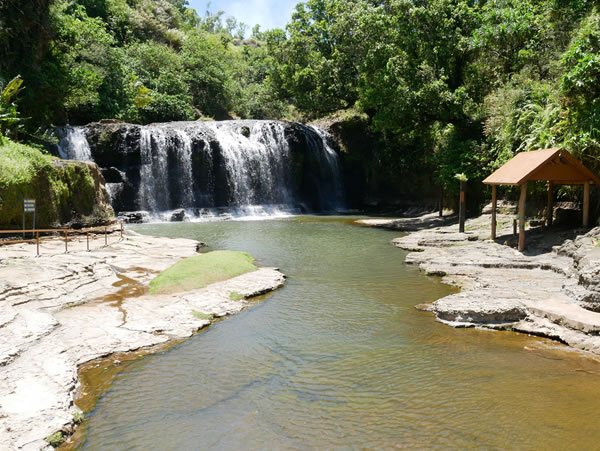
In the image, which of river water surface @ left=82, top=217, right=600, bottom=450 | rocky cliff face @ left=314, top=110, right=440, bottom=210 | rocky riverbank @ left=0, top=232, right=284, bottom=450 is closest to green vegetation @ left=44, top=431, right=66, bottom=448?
rocky riverbank @ left=0, top=232, right=284, bottom=450

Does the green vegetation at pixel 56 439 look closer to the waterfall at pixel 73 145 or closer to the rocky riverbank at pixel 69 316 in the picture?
the rocky riverbank at pixel 69 316

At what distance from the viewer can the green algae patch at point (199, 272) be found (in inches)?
434

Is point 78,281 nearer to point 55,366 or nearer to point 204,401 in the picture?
point 55,366

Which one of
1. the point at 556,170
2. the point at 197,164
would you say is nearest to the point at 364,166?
the point at 197,164

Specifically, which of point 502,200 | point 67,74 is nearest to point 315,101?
point 67,74

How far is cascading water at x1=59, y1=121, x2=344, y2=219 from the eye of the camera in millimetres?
28938

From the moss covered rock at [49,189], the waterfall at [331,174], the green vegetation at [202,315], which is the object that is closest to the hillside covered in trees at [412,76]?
the moss covered rock at [49,189]

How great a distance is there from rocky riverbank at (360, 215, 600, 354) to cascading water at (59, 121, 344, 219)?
17209 mm

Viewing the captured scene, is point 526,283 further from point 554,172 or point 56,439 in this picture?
point 56,439

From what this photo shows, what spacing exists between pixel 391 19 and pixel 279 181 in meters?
13.4

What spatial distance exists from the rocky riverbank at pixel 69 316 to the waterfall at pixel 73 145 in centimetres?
1437

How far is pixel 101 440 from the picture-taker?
17.3 feet

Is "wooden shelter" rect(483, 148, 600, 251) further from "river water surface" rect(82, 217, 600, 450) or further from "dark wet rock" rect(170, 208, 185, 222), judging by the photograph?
"dark wet rock" rect(170, 208, 185, 222)

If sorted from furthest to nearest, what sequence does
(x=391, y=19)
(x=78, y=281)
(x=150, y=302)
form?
(x=391, y=19) → (x=78, y=281) → (x=150, y=302)
